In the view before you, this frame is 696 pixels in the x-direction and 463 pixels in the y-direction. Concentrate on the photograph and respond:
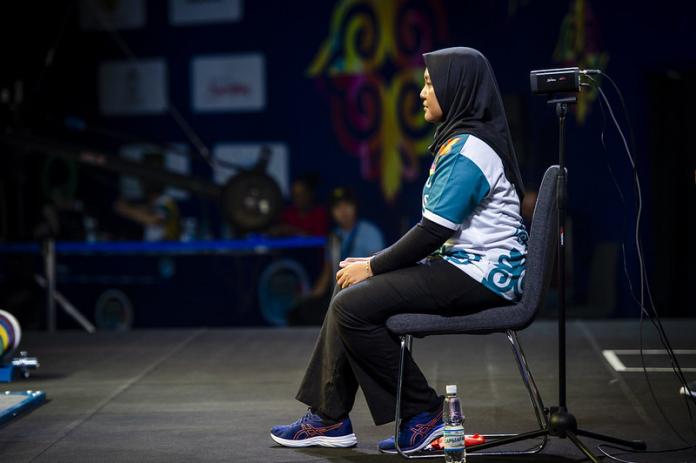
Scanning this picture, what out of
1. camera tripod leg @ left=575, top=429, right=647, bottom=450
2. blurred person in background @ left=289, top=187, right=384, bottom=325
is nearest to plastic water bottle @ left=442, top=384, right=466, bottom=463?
camera tripod leg @ left=575, top=429, right=647, bottom=450

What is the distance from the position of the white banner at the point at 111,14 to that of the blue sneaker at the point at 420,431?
533 centimetres

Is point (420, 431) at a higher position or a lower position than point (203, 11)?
lower

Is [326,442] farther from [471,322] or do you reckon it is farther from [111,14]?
[111,14]

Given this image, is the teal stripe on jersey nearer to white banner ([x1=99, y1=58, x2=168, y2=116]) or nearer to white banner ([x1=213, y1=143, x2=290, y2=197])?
white banner ([x1=213, y1=143, x2=290, y2=197])

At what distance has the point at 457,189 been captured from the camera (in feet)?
8.05

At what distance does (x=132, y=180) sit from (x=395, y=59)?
2.18m

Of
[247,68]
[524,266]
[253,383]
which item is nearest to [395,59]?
[247,68]

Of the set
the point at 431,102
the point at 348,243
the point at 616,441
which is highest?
the point at 431,102

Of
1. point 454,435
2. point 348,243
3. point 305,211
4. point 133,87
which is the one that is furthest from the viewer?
point 133,87

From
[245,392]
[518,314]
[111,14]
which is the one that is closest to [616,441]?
[518,314]

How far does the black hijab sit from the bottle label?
67 centimetres

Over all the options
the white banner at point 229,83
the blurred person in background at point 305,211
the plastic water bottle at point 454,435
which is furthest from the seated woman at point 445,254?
the white banner at point 229,83

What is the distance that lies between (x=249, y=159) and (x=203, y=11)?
3.78 ft

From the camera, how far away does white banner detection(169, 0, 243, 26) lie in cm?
703
